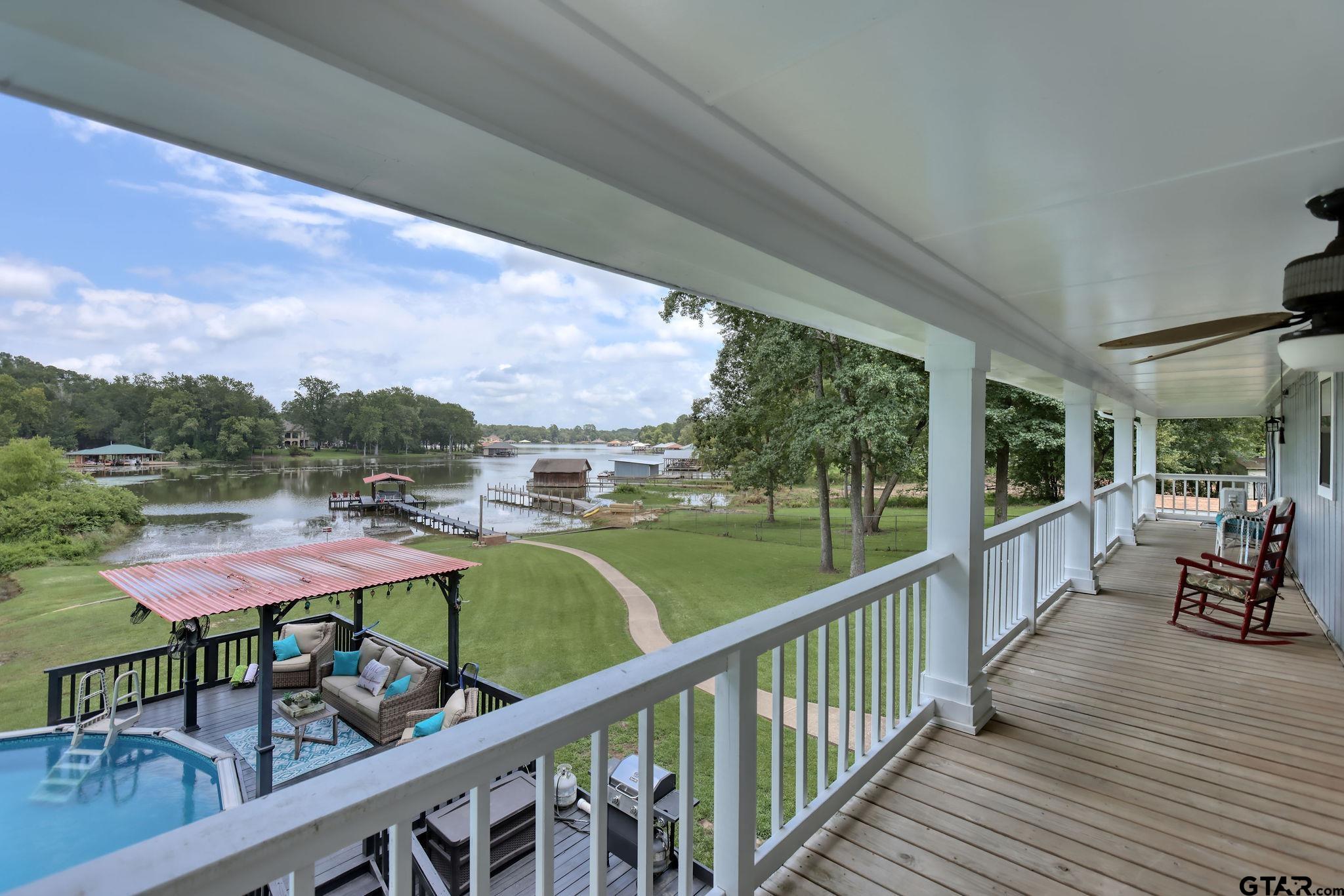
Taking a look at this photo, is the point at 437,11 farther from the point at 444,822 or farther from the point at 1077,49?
the point at 444,822

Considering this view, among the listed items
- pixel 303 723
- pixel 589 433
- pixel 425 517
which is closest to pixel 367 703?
pixel 303 723

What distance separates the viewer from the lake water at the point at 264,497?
43.0 feet

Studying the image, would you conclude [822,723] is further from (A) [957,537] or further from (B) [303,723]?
(B) [303,723]

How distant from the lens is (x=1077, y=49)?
1.08 m

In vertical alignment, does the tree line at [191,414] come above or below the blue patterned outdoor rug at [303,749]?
above

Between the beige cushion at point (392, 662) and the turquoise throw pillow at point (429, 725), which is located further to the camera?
the beige cushion at point (392, 662)

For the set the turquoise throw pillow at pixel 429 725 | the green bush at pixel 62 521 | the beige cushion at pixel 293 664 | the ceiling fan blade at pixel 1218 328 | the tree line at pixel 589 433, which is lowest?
the beige cushion at pixel 293 664

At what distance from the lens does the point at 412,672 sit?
7.51 m

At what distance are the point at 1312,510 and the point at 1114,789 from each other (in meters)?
4.56

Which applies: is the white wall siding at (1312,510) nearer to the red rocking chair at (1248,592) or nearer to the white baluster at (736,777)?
the red rocking chair at (1248,592)

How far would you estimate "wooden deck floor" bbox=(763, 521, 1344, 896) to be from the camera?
1.92m

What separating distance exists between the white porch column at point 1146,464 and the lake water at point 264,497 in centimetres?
1750

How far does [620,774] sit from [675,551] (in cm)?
1656

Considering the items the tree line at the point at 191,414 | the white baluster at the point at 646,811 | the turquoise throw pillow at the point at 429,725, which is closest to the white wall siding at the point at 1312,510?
the white baluster at the point at 646,811
